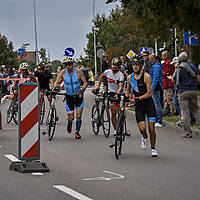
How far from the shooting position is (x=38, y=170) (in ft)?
32.7

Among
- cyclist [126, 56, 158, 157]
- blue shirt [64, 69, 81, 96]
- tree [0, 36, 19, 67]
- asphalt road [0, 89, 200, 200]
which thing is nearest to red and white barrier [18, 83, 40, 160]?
asphalt road [0, 89, 200, 200]

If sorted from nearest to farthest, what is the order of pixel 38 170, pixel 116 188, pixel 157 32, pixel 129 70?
pixel 116 188
pixel 38 170
pixel 157 32
pixel 129 70

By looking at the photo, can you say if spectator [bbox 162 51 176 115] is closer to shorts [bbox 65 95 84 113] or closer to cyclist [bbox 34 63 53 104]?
cyclist [bbox 34 63 53 104]

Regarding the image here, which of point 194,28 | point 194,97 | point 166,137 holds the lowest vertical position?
point 166,137

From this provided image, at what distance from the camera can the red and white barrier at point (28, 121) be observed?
10164 millimetres

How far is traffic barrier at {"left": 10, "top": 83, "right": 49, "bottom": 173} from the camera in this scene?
33.3 feet

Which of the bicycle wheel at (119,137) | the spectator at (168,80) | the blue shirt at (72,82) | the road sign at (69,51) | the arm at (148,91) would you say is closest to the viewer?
the bicycle wheel at (119,137)

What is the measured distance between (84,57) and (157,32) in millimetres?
78435

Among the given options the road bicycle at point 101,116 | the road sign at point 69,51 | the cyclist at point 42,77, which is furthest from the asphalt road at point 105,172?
the road sign at point 69,51

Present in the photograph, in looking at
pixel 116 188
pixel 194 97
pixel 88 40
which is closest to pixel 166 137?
pixel 194 97

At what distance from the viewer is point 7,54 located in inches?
4173

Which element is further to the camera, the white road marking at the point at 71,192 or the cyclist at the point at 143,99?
the cyclist at the point at 143,99

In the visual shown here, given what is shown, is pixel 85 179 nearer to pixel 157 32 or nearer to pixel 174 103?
pixel 174 103

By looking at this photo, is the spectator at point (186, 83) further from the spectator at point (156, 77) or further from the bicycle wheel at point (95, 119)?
the bicycle wheel at point (95, 119)
